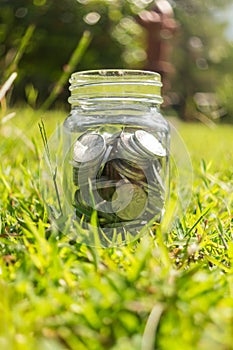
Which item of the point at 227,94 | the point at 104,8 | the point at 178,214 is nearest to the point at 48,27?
the point at 104,8

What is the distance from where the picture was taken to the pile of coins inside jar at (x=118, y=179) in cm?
120

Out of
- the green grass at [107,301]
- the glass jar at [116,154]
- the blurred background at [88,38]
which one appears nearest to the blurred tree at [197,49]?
the blurred background at [88,38]

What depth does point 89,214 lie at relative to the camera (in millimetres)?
1205

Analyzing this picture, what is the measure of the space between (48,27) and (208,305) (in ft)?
20.0

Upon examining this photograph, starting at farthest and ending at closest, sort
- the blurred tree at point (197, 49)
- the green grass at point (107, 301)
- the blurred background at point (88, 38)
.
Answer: the blurred tree at point (197, 49) < the blurred background at point (88, 38) < the green grass at point (107, 301)

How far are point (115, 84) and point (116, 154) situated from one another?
169 mm

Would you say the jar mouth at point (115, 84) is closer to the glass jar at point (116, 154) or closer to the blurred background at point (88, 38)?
the glass jar at point (116, 154)

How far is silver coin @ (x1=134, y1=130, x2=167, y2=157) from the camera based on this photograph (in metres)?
1.24

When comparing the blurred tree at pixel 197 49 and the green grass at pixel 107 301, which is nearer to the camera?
the green grass at pixel 107 301

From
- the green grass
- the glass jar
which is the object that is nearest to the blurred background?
the glass jar

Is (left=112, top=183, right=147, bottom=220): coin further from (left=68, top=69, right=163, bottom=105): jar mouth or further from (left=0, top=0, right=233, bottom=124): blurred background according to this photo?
(left=0, top=0, right=233, bottom=124): blurred background

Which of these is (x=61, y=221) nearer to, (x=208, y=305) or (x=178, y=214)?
(x=178, y=214)

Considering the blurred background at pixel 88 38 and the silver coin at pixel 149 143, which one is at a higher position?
the silver coin at pixel 149 143

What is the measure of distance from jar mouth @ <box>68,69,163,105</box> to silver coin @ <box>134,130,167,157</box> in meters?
0.09
